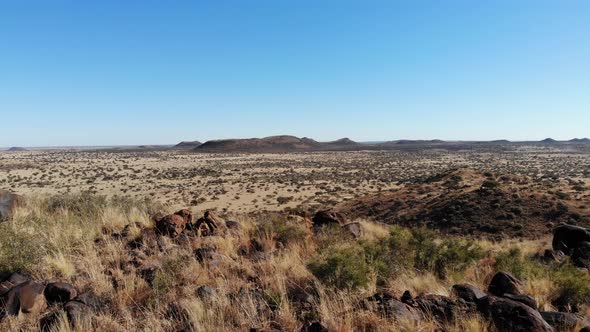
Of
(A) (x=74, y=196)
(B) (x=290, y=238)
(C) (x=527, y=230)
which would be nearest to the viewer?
(B) (x=290, y=238)

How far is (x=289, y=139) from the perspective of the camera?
465 ft

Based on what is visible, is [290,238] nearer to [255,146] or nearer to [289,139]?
[255,146]

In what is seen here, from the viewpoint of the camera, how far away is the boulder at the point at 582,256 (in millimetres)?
7463

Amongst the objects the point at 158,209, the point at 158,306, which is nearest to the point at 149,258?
the point at 158,306

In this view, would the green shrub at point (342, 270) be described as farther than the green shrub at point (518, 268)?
No

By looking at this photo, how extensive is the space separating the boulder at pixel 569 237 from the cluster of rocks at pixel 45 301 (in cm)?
988

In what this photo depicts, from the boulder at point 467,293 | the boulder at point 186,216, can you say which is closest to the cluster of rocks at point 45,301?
the boulder at point 186,216

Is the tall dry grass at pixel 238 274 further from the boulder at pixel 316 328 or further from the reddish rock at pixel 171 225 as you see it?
the reddish rock at pixel 171 225

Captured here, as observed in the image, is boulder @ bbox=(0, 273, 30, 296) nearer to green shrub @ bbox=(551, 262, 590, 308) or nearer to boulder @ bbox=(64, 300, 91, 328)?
boulder @ bbox=(64, 300, 91, 328)

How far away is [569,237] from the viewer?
973 centimetres

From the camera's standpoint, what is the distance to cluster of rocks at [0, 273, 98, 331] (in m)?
4.18

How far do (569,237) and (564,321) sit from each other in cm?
696

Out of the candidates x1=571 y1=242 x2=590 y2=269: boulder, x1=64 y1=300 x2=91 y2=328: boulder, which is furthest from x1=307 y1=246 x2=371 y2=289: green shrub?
x1=571 y1=242 x2=590 y2=269: boulder

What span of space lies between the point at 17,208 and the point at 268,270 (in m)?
7.73
